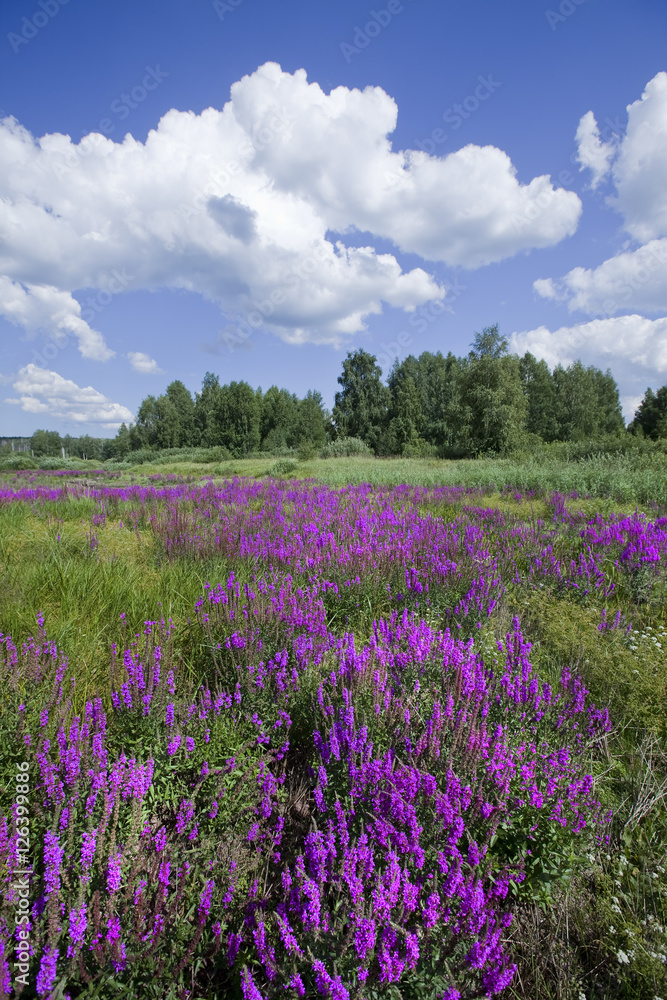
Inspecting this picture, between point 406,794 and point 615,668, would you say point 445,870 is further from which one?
point 615,668

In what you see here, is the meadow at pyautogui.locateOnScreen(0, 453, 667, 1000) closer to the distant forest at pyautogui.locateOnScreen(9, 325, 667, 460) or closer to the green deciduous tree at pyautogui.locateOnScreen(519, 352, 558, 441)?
the distant forest at pyautogui.locateOnScreen(9, 325, 667, 460)

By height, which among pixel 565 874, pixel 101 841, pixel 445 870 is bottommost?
pixel 565 874

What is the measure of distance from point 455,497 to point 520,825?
7.50 metres

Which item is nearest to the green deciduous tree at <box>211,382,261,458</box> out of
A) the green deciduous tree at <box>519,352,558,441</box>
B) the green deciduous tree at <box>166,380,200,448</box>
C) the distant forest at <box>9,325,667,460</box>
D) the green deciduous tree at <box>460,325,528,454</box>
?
the distant forest at <box>9,325,667,460</box>

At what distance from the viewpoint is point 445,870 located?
1.22m

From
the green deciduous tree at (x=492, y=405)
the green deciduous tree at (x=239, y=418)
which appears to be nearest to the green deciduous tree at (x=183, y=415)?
the green deciduous tree at (x=239, y=418)

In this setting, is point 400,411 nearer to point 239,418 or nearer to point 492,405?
point 492,405

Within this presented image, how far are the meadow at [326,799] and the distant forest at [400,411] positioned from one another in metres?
39.0

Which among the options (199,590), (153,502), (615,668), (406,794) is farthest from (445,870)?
(153,502)

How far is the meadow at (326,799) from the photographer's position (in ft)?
3.66

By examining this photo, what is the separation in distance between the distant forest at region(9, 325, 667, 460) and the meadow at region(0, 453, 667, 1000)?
39.0 metres

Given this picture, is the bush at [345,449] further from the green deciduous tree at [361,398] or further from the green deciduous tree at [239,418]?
the green deciduous tree at [239,418]

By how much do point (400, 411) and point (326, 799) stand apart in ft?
172

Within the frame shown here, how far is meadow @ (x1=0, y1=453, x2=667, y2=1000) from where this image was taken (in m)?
1.11
